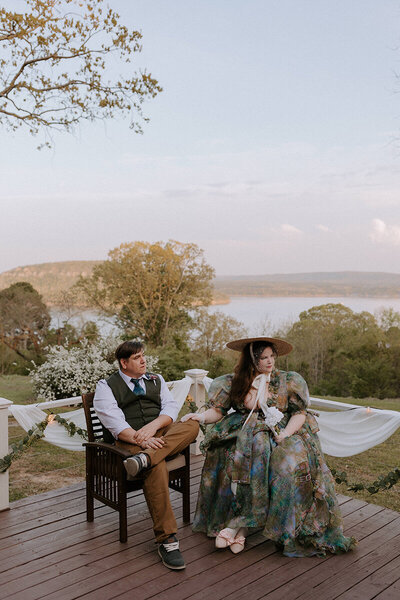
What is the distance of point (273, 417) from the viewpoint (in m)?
2.84

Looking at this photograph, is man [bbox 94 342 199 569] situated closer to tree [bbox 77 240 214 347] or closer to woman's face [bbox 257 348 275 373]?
woman's face [bbox 257 348 275 373]

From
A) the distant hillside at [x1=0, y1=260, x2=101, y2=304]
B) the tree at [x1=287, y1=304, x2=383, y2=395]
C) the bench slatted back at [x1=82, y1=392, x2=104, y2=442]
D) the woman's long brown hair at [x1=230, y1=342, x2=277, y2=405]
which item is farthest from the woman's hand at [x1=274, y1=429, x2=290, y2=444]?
the distant hillside at [x1=0, y1=260, x2=101, y2=304]

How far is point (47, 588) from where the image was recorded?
234 cm

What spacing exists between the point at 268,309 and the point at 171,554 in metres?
15.1

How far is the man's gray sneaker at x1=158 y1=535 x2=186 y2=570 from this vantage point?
8.21 feet

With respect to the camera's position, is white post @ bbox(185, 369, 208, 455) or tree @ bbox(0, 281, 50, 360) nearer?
white post @ bbox(185, 369, 208, 455)

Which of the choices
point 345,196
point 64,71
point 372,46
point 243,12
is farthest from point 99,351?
point 345,196

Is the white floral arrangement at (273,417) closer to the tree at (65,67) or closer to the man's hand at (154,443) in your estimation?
the man's hand at (154,443)

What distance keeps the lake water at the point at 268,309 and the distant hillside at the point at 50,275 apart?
4.98ft

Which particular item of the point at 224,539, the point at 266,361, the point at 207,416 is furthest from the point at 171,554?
the point at 266,361

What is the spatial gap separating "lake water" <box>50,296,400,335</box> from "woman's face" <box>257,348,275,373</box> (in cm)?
1326

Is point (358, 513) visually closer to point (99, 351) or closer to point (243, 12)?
point (99, 351)

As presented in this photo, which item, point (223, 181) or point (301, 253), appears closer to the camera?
point (301, 253)

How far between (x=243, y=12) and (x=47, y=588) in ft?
31.6
